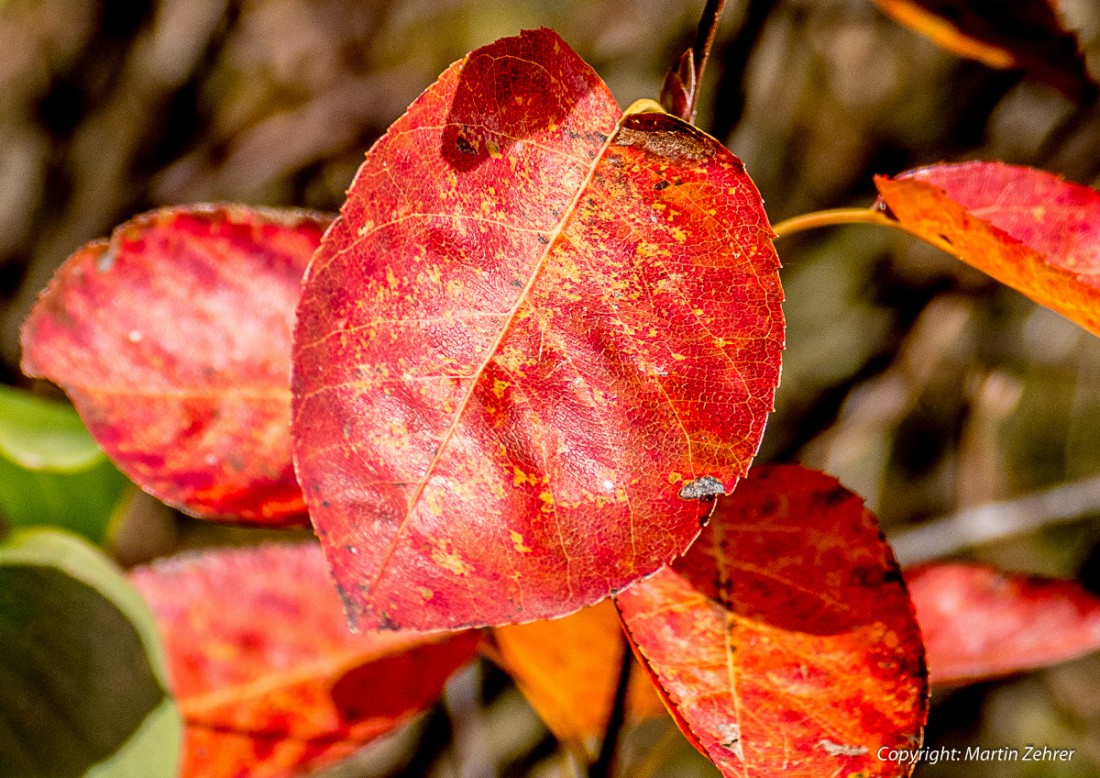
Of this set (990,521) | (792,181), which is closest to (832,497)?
(990,521)

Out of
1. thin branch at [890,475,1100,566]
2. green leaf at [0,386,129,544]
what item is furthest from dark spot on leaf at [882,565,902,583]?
thin branch at [890,475,1100,566]

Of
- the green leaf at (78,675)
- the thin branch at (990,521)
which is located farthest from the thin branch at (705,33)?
the thin branch at (990,521)

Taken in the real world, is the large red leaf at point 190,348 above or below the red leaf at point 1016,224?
below

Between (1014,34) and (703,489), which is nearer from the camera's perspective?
(703,489)

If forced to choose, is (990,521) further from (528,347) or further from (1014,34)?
(528,347)

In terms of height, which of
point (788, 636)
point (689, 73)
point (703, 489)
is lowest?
point (788, 636)

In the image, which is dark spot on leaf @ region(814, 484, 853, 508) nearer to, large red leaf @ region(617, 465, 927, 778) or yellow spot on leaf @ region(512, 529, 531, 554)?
large red leaf @ region(617, 465, 927, 778)

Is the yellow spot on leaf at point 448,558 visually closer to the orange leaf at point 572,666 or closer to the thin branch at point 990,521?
the orange leaf at point 572,666
